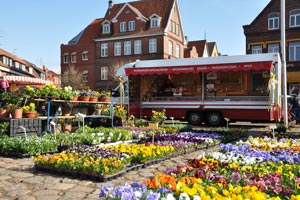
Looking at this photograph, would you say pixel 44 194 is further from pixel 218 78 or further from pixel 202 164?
pixel 218 78

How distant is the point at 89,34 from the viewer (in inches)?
1879

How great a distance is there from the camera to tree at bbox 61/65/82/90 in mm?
43344

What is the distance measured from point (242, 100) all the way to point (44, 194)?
42.5ft

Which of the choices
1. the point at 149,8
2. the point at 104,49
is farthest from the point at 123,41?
the point at 149,8

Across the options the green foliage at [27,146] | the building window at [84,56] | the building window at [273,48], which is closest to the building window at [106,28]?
the building window at [84,56]

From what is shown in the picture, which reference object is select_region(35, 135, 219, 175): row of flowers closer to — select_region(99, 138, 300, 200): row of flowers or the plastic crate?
select_region(99, 138, 300, 200): row of flowers

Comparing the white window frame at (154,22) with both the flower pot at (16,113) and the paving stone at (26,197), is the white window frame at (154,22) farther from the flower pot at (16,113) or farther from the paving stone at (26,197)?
the paving stone at (26,197)

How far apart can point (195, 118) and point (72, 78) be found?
28.9m

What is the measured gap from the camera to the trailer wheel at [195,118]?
17.4 meters

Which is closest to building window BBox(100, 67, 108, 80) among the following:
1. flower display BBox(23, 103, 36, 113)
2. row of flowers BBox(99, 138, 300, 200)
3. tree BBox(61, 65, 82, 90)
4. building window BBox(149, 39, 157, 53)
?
tree BBox(61, 65, 82, 90)

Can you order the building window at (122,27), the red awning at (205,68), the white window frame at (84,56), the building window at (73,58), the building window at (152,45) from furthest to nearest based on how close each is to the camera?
the building window at (73,58) → the white window frame at (84,56) → the building window at (122,27) → the building window at (152,45) → the red awning at (205,68)

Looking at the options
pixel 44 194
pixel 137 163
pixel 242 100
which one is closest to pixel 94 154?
pixel 137 163

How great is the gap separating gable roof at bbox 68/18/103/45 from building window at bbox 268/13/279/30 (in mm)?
23229

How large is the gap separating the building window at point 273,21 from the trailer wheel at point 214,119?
20.4 meters
